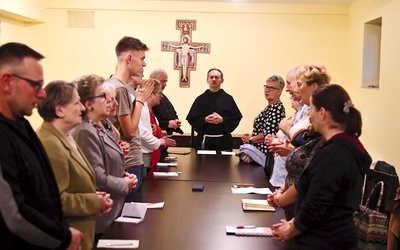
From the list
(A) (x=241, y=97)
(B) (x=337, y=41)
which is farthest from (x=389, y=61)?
(A) (x=241, y=97)

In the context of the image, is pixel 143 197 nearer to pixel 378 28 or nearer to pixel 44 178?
pixel 44 178

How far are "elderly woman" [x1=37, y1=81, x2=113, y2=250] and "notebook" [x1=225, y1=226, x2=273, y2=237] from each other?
668mm

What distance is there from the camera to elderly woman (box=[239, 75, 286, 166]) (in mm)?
4547

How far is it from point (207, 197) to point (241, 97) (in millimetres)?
3972

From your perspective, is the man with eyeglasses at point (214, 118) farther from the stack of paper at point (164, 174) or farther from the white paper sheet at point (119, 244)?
the white paper sheet at point (119, 244)

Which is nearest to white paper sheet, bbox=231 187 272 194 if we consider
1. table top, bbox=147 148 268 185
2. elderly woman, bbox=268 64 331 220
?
table top, bbox=147 148 268 185

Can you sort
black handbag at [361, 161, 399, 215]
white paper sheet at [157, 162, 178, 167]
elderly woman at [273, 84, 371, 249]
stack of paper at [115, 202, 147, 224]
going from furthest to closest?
1. white paper sheet at [157, 162, 178, 167]
2. black handbag at [361, 161, 399, 215]
3. stack of paper at [115, 202, 147, 224]
4. elderly woman at [273, 84, 371, 249]

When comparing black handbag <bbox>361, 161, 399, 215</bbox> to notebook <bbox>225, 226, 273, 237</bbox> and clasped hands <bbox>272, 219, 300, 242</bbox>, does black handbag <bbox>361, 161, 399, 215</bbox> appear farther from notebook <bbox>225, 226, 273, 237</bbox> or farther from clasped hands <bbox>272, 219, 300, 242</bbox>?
clasped hands <bbox>272, 219, 300, 242</bbox>

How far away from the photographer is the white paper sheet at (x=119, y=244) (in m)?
2.08

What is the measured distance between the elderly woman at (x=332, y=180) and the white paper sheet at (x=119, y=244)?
0.68 m

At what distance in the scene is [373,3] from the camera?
5.68 metres

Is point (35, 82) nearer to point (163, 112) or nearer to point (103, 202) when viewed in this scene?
point (103, 202)

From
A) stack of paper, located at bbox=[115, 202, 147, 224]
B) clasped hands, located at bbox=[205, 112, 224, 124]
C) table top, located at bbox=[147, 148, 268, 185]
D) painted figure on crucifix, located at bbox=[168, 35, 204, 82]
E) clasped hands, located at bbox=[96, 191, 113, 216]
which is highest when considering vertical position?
painted figure on crucifix, located at bbox=[168, 35, 204, 82]

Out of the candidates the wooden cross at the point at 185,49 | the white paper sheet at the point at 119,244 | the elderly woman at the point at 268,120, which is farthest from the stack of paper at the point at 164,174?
the wooden cross at the point at 185,49
